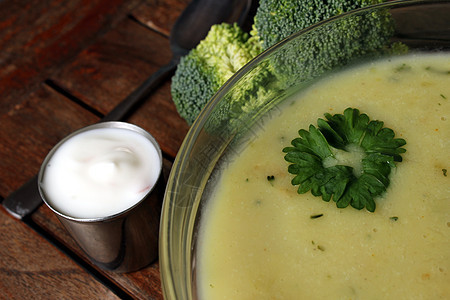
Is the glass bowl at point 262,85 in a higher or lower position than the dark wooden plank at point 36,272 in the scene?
higher

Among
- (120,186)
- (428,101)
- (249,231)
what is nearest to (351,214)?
(249,231)

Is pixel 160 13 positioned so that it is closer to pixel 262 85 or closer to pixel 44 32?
pixel 44 32

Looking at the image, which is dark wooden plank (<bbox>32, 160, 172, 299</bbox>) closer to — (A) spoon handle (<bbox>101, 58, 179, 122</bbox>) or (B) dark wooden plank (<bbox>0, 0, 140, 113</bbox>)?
(A) spoon handle (<bbox>101, 58, 179, 122</bbox>)

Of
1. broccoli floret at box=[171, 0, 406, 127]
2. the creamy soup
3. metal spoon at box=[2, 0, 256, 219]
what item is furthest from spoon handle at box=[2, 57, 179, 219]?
the creamy soup

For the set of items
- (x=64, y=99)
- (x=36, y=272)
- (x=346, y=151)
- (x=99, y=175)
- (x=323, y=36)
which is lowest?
(x=36, y=272)

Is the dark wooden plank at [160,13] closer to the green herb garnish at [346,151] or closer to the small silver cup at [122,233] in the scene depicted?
the small silver cup at [122,233]

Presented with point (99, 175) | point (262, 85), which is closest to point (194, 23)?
point (262, 85)

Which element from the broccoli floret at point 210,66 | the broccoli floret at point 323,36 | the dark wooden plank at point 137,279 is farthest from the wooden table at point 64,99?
the broccoli floret at point 323,36
